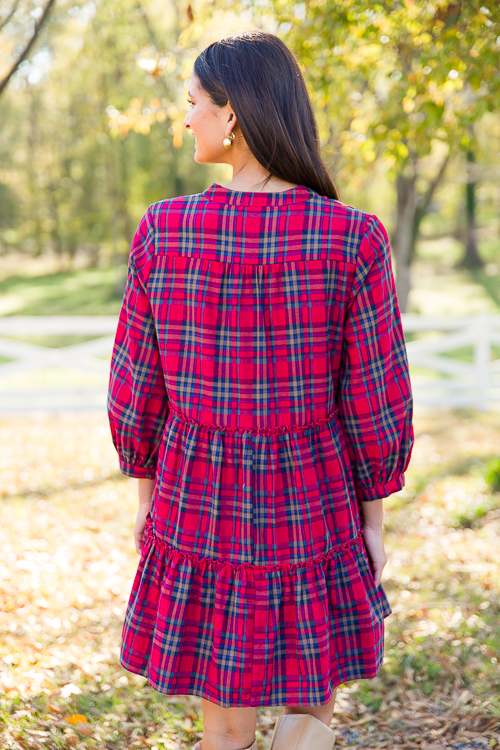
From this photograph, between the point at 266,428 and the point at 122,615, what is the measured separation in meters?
2.34

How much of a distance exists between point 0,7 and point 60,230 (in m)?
20.3

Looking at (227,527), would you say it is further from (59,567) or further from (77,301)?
(77,301)

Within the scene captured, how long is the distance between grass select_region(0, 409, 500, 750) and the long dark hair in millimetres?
2043

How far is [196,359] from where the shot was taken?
59.7 inches

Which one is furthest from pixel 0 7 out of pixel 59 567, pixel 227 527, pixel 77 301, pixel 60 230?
pixel 60 230

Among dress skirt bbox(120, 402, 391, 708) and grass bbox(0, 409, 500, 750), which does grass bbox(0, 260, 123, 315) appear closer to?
grass bbox(0, 409, 500, 750)

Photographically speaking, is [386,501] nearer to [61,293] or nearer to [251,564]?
[251,564]

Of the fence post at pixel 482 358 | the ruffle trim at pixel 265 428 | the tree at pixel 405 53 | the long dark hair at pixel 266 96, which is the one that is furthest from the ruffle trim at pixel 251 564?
the fence post at pixel 482 358

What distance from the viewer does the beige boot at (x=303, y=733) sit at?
1597 millimetres

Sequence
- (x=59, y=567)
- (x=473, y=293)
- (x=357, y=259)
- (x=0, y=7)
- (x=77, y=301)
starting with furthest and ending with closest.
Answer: (x=77, y=301) → (x=473, y=293) → (x=0, y=7) → (x=59, y=567) → (x=357, y=259)

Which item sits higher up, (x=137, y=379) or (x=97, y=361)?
(x=137, y=379)

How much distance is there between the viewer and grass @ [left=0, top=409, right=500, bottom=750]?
8.19 feet

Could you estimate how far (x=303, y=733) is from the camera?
160 centimetres

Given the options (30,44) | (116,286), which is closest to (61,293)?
(116,286)
